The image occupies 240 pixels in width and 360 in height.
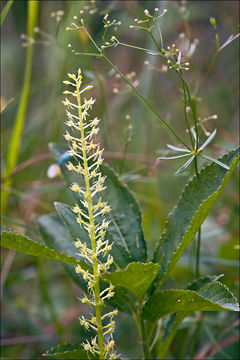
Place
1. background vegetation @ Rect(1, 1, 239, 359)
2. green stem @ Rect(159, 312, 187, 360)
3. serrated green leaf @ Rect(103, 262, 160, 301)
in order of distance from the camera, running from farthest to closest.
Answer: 1. background vegetation @ Rect(1, 1, 239, 359)
2. green stem @ Rect(159, 312, 187, 360)
3. serrated green leaf @ Rect(103, 262, 160, 301)

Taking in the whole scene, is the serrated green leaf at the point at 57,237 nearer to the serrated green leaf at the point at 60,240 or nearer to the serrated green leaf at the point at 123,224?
the serrated green leaf at the point at 60,240

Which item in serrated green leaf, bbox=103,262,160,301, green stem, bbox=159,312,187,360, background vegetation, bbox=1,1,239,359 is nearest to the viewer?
serrated green leaf, bbox=103,262,160,301

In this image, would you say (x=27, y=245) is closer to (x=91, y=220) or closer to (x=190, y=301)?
(x=91, y=220)

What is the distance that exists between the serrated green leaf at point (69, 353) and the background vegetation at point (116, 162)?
33cm

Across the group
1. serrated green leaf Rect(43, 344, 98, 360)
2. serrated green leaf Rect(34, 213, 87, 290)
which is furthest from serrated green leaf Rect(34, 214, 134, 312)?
serrated green leaf Rect(43, 344, 98, 360)

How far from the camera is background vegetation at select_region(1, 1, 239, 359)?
55.1 inches

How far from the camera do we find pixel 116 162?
1.56 metres

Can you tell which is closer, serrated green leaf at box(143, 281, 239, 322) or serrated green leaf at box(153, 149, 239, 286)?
serrated green leaf at box(143, 281, 239, 322)

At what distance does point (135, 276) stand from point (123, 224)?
259 millimetres

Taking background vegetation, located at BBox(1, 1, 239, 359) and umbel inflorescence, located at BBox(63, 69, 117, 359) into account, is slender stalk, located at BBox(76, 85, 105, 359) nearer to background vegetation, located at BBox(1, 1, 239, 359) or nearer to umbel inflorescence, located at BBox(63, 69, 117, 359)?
umbel inflorescence, located at BBox(63, 69, 117, 359)

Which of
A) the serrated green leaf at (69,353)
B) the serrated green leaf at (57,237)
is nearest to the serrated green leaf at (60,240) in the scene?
the serrated green leaf at (57,237)

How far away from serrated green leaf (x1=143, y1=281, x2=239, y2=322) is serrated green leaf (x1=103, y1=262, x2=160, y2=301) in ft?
0.16

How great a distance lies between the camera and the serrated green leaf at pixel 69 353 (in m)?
0.78

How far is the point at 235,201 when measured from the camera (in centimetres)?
171
